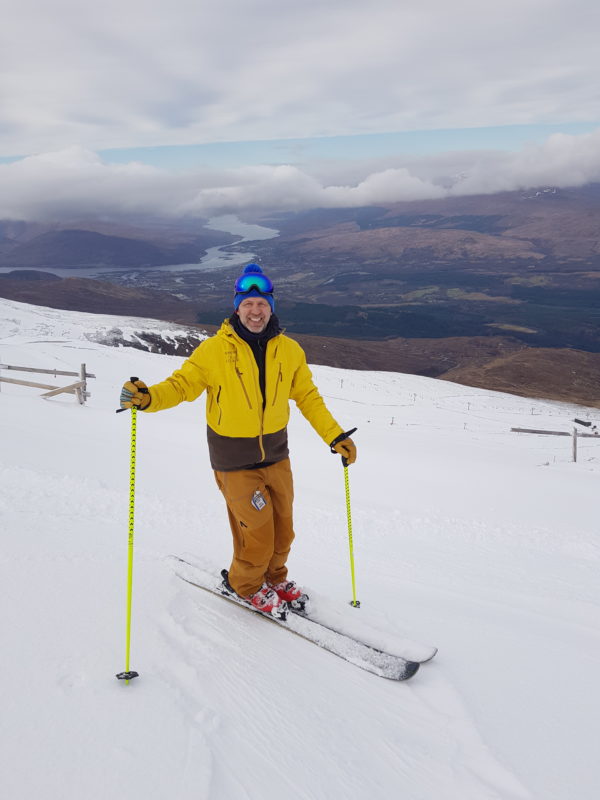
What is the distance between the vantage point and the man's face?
3.52 meters

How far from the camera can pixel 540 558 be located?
6.77 metres

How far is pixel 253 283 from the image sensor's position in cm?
356

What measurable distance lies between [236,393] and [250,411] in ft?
0.52

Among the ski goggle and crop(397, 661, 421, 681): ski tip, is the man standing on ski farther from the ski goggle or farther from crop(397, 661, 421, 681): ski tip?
crop(397, 661, 421, 681): ski tip

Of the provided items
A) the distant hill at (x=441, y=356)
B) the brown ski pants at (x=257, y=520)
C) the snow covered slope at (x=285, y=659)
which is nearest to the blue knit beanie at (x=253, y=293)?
the brown ski pants at (x=257, y=520)

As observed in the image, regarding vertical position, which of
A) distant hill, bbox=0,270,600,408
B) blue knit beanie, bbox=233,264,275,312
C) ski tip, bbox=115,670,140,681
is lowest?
ski tip, bbox=115,670,140,681

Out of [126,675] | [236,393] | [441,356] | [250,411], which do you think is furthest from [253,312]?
[441,356]

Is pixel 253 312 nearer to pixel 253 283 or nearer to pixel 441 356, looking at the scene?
pixel 253 283

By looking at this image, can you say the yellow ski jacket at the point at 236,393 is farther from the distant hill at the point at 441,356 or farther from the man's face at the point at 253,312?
the distant hill at the point at 441,356

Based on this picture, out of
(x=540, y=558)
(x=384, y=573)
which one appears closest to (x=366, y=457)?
(x=540, y=558)

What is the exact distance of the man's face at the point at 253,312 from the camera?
11.5ft

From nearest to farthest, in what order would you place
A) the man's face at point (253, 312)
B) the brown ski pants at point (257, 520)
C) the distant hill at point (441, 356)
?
the man's face at point (253, 312)
the brown ski pants at point (257, 520)
the distant hill at point (441, 356)

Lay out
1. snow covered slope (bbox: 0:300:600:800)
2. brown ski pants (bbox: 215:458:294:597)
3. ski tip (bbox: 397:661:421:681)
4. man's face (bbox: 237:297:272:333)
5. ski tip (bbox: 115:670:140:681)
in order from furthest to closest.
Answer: brown ski pants (bbox: 215:458:294:597), man's face (bbox: 237:297:272:333), ski tip (bbox: 397:661:421:681), ski tip (bbox: 115:670:140:681), snow covered slope (bbox: 0:300:600:800)

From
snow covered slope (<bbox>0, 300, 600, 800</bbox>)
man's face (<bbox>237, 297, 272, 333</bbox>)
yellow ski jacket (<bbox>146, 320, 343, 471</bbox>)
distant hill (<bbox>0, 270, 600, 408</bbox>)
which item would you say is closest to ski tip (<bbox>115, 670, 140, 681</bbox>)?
snow covered slope (<bbox>0, 300, 600, 800</bbox>)
